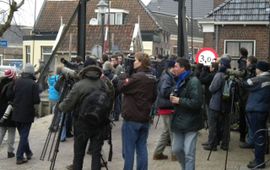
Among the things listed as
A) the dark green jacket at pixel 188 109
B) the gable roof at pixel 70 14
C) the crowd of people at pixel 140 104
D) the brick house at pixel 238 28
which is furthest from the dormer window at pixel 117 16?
the dark green jacket at pixel 188 109

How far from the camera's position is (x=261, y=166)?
8922mm

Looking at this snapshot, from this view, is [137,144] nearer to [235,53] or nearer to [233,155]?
[233,155]

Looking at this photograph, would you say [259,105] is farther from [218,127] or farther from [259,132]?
[218,127]

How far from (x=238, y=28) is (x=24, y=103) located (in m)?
13.3

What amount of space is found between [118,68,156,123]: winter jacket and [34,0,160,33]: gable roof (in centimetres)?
3478

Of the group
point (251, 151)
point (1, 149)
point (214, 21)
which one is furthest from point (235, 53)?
point (1, 149)

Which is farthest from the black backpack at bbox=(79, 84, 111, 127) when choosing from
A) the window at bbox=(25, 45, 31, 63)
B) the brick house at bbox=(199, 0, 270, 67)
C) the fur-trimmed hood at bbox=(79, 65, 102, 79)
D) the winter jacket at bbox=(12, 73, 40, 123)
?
the window at bbox=(25, 45, 31, 63)

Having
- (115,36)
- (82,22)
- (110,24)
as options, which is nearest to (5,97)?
(82,22)

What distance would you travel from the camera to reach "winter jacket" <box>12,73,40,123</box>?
963 cm

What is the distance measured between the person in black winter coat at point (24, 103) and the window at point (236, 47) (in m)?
12.5

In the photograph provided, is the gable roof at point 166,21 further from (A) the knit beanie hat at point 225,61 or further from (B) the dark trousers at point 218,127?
(A) the knit beanie hat at point 225,61

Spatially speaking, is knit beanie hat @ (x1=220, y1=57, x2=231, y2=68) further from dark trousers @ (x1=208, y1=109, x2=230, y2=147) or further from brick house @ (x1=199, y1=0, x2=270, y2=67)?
brick house @ (x1=199, y1=0, x2=270, y2=67)

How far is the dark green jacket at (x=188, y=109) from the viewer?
7.33m

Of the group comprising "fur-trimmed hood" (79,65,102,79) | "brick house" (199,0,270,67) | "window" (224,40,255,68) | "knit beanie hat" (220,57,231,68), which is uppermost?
"brick house" (199,0,270,67)
